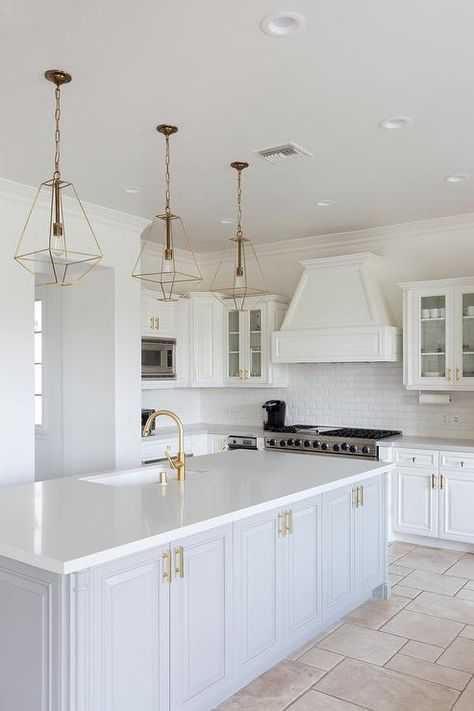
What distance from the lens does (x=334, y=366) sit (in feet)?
22.6

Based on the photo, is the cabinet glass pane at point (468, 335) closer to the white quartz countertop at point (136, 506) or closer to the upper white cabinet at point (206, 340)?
the white quartz countertop at point (136, 506)

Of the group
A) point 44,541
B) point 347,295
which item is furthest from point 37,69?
point 347,295

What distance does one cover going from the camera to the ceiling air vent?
4098mm

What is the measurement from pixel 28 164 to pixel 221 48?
2.06 meters

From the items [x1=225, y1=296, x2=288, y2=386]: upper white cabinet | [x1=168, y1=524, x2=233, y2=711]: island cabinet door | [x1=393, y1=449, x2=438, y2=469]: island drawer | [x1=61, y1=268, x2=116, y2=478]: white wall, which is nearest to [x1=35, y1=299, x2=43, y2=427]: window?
[x1=61, y1=268, x2=116, y2=478]: white wall

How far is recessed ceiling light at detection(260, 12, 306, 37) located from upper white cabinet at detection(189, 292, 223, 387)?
458cm

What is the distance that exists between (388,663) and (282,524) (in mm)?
983

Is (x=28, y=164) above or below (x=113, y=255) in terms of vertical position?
above

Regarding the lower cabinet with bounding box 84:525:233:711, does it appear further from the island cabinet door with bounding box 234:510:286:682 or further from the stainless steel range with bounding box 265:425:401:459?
the stainless steel range with bounding box 265:425:401:459

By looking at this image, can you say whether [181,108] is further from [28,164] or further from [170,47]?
[28,164]

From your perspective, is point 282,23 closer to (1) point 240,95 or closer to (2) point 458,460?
(1) point 240,95

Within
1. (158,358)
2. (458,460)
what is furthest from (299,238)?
(458,460)

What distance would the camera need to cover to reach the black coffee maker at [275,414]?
22.9 ft

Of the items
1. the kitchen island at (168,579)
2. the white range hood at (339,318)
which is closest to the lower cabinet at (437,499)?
the white range hood at (339,318)
